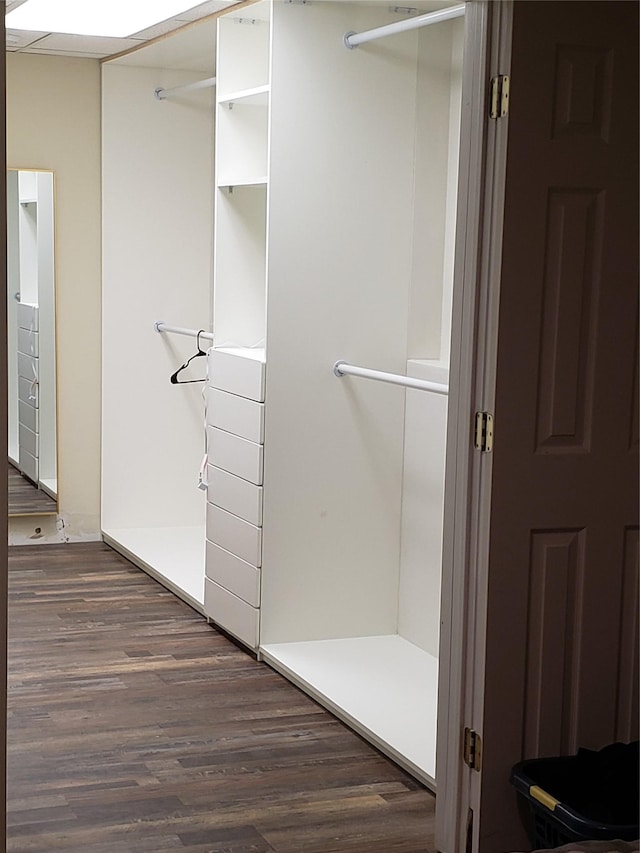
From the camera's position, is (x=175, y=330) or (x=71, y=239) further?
(x=71, y=239)

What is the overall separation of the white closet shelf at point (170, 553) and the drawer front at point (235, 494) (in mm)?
553

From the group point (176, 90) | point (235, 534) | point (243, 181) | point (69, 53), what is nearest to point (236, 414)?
point (235, 534)

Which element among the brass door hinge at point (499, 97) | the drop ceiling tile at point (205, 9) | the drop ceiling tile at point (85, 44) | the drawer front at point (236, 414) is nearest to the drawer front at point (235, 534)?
the drawer front at point (236, 414)

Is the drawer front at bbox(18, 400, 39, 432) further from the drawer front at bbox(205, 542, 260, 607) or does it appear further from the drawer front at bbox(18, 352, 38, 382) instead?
the drawer front at bbox(205, 542, 260, 607)

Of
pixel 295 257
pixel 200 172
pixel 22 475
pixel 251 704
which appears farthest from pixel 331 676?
pixel 200 172

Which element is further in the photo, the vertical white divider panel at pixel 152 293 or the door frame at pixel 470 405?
the vertical white divider panel at pixel 152 293

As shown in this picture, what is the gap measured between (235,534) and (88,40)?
2431 mm

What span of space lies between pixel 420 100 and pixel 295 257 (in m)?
0.75

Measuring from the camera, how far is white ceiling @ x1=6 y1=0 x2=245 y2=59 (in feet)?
15.4

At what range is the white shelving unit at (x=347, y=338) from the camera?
4203 millimetres

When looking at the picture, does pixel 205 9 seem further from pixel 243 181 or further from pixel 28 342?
pixel 28 342

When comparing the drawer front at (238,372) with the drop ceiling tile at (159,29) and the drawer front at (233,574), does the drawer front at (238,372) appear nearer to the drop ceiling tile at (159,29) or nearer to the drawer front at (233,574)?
the drawer front at (233,574)

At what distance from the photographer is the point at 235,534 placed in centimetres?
450

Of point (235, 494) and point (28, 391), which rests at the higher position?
point (28, 391)
